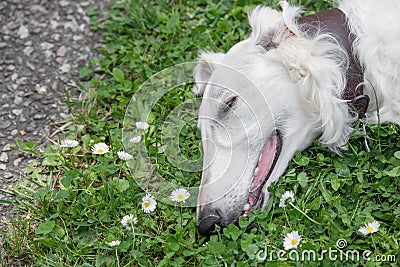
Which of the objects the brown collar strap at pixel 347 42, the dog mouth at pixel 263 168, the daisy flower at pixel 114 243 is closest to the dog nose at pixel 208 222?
the dog mouth at pixel 263 168

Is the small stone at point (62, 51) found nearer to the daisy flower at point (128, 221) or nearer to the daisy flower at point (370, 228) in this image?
the daisy flower at point (128, 221)

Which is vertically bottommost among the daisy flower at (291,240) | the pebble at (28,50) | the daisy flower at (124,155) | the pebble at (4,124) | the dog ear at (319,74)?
the pebble at (4,124)

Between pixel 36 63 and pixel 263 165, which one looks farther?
pixel 36 63

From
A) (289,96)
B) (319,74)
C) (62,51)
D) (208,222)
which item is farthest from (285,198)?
(62,51)

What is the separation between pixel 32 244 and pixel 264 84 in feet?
4.92

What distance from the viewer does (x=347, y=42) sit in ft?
11.4

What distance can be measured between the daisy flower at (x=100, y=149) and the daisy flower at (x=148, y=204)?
45 cm

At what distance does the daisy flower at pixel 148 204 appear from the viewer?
3.55 m

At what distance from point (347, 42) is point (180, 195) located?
1.22m

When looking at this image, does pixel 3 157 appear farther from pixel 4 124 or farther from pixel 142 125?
pixel 142 125

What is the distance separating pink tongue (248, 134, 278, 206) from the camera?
3.45m

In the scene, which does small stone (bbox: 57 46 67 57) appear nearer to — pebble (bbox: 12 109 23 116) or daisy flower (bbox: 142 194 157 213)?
pebble (bbox: 12 109 23 116)

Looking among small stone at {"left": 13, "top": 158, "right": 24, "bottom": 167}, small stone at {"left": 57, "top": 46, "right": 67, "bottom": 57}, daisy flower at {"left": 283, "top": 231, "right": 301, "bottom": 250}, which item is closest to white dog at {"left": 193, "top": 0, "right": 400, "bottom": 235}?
daisy flower at {"left": 283, "top": 231, "right": 301, "bottom": 250}

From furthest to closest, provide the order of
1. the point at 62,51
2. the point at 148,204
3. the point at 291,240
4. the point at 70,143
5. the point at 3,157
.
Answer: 1. the point at 62,51
2. the point at 3,157
3. the point at 70,143
4. the point at 148,204
5. the point at 291,240
